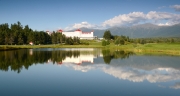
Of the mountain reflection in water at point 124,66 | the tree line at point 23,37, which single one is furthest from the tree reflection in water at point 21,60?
the tree line at point 23,37

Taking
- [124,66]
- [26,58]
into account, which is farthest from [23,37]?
[124,66]

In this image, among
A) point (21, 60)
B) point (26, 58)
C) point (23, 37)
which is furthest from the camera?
point (23, 37)

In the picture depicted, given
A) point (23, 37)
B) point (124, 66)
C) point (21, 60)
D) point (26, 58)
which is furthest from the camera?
point (23, 37)

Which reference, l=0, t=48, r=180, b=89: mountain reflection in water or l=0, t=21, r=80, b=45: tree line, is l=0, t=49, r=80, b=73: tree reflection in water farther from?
l=0, t=21, r=80, b=45: tree line

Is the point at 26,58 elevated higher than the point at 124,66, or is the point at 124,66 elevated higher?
the point at 26,58

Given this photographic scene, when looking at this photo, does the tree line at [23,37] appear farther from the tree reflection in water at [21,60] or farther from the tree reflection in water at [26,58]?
the tree reflection in water at [21,60]

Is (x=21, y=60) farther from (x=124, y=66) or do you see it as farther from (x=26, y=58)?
(x=124, y=66)

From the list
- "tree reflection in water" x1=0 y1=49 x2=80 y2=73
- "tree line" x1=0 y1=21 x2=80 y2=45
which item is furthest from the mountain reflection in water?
"tree line" x1=0 y1=21 x2=80 y2=45

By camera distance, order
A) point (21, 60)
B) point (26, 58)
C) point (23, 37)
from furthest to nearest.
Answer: point (23, 37)
point (26, 58)
point (21, 60)

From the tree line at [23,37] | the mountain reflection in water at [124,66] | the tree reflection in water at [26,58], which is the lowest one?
the mountain reflection in water at [124,66]

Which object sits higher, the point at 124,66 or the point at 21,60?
the point at 21,60

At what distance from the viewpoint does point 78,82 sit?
2020 centimetres

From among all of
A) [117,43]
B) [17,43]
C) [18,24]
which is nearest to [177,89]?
[117,43]

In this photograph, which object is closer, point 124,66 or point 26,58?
point 124,66
